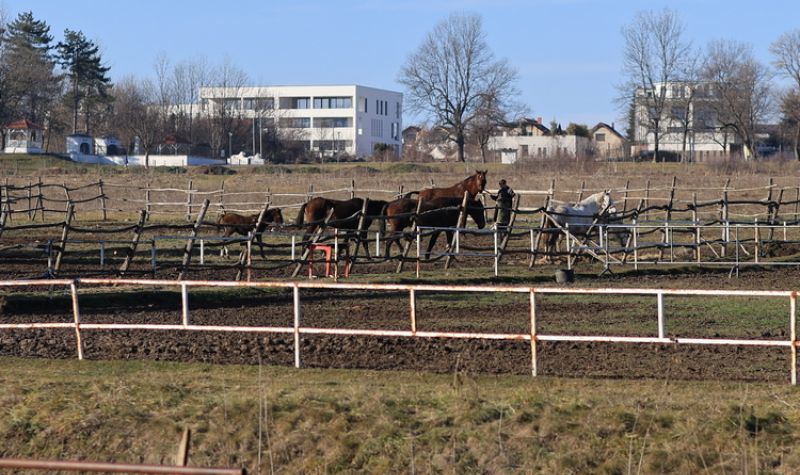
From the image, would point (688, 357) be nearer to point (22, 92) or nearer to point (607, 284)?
point (607, 284)

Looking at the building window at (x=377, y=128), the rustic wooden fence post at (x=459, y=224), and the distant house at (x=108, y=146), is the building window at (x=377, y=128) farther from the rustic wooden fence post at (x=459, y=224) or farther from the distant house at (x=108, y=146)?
the rustic wooden fence post at (x=459, y=224)

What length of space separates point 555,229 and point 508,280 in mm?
3111

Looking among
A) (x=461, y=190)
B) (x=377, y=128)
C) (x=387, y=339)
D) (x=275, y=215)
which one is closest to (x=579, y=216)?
(x=461, y=190)

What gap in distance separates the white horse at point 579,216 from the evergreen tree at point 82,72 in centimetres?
7262

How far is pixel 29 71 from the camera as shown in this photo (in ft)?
270

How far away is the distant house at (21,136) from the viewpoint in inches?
3305

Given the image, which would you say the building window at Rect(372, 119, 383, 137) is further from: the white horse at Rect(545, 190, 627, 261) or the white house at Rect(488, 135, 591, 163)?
the white horse at Rect(545, 190, 627, 261)

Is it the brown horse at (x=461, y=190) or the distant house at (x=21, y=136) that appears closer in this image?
the brown horse at (x=461, y=190)

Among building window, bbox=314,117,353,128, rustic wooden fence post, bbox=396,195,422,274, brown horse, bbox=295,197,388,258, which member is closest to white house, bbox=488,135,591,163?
building window, bbox=314,117,353,128

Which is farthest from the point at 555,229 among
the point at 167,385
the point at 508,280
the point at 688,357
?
the point at 167,385

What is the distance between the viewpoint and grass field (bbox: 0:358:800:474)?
28.5 ft

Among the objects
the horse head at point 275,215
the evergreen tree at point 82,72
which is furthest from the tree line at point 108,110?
the horse head at point 275,215

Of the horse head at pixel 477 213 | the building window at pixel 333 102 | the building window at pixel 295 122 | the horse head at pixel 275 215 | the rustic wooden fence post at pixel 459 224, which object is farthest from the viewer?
the building window at pixel 333 102

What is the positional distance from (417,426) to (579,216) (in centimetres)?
1542
